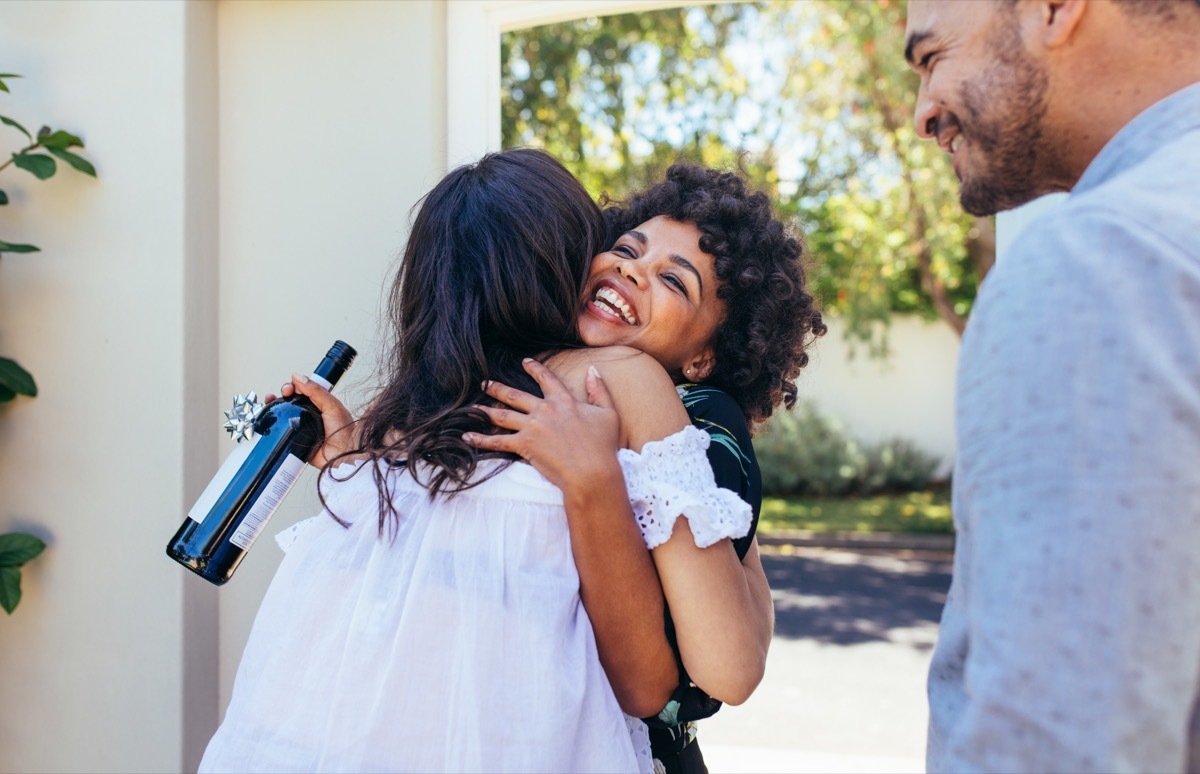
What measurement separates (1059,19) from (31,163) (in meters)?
2.40

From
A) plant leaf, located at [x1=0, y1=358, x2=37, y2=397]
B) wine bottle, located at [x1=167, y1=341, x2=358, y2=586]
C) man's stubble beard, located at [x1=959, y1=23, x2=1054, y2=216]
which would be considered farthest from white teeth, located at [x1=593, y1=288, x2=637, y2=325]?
plant leaf, located at [x1=0, y1=358, x2=37, y2=397]

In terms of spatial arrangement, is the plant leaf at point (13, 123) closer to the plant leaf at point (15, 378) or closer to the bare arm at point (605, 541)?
the plant leaf at point (15, 378)

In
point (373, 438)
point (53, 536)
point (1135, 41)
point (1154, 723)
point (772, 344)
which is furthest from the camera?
point (53, 536)

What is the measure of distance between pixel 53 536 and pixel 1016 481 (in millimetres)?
2577

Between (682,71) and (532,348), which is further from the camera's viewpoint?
(682,71)

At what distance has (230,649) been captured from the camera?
2705 millimetres

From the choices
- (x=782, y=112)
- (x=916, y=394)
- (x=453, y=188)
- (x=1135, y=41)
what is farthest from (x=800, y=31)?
(x=1135, y=41)

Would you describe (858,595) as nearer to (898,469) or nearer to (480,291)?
(898,469)

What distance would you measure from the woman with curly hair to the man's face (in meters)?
0.64

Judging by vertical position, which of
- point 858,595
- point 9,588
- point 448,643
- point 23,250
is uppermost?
point 23,250

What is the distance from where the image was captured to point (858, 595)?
352 inches

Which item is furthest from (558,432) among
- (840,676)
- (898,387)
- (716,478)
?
(898,387)

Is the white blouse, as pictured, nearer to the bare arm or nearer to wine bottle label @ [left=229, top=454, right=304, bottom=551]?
the bare arm

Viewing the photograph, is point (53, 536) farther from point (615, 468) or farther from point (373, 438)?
point (615, 468)
